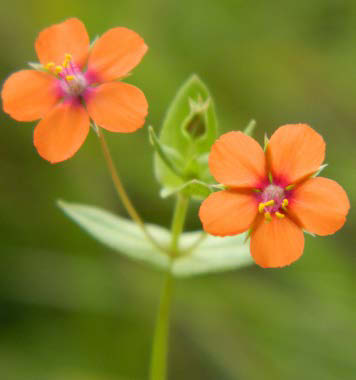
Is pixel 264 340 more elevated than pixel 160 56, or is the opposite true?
pixel 160 56

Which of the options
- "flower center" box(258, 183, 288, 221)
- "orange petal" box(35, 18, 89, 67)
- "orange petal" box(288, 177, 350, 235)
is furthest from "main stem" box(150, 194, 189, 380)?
"orange petal" box(35, 18, 89, 67)

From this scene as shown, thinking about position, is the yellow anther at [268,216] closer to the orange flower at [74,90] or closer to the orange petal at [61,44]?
the orange flower at [74,90]

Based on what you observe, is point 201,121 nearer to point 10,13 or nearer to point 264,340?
point 264,340

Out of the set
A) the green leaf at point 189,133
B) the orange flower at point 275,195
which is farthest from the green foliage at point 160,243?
the orange flower at point 275,195

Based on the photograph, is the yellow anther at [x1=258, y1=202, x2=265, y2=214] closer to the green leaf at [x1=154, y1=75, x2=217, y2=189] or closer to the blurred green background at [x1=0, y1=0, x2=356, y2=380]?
the green leaf at [x1=154, y1=75, x2=217, y2=189]

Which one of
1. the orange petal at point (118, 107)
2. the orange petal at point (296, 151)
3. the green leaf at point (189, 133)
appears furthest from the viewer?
the green leaf at point (189, 133)

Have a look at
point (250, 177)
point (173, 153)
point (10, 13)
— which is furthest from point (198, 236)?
point (10, 13)
